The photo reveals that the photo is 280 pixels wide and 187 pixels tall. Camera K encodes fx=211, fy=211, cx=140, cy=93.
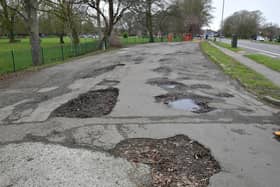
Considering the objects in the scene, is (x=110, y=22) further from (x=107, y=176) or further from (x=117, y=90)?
(x=107, y=176)

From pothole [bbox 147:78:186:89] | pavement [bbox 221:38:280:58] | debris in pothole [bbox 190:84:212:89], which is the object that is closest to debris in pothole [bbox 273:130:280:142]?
debris in pothole [bbox 190:84:212:89]

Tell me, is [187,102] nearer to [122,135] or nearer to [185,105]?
[185,105]

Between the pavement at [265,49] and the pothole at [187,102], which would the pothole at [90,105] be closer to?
the pothole at [187,102]

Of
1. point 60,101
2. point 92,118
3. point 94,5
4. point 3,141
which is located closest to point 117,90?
point 60,101

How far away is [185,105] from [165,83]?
8.36 ft

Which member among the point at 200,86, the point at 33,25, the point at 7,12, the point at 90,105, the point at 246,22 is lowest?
the point at 90,105

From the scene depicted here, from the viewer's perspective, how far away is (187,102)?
6043mm

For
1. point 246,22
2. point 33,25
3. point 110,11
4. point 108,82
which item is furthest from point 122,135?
point 246,22

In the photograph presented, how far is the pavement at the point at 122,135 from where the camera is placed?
2.83 metres

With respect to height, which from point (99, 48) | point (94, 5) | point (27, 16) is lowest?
point (99, 48)

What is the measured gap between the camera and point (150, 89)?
7.32 m

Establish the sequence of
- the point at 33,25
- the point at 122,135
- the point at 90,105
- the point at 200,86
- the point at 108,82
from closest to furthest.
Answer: the point at 122,135
the point at 90,105
the point at 200,86
the point at 108,82
the point at 33,25

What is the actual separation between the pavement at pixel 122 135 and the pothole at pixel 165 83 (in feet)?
1.74

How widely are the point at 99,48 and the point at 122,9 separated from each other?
219 inches
